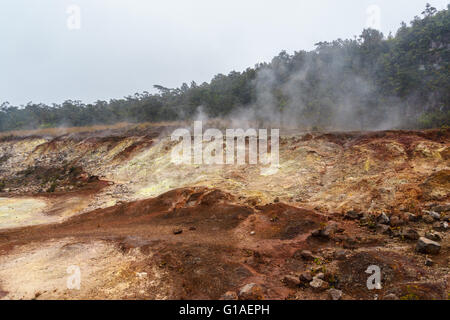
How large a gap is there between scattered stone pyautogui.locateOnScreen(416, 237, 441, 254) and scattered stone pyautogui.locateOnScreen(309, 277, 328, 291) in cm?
225

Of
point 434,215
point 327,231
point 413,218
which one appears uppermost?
point 434,215

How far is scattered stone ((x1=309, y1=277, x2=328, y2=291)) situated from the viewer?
4621 mm

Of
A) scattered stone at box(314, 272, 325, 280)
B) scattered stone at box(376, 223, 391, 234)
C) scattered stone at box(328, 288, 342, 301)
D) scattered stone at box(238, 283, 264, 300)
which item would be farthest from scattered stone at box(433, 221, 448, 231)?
scattered stone at box(238, 283, 264, 300)

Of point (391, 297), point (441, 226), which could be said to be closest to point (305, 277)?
point (391, 297)

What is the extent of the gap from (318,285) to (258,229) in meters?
3.16

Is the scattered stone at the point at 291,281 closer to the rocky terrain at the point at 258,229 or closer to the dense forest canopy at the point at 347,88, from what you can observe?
the rocky terrain at the point at 258,229

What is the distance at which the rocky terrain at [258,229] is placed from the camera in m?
4.94

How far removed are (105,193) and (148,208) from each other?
4312 millimetres

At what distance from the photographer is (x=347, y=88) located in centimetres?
1817

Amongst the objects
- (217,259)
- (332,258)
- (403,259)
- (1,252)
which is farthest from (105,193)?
(403,259)

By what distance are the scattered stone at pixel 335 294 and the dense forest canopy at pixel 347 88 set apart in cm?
1171

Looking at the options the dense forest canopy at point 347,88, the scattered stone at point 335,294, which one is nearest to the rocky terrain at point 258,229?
the scattered stone at point 335,294

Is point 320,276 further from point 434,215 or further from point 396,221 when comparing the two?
point 434,215

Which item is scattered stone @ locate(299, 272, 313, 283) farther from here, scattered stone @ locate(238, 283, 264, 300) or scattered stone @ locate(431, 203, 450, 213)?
scattered stone @ locate(431, 203, 450, 213)
